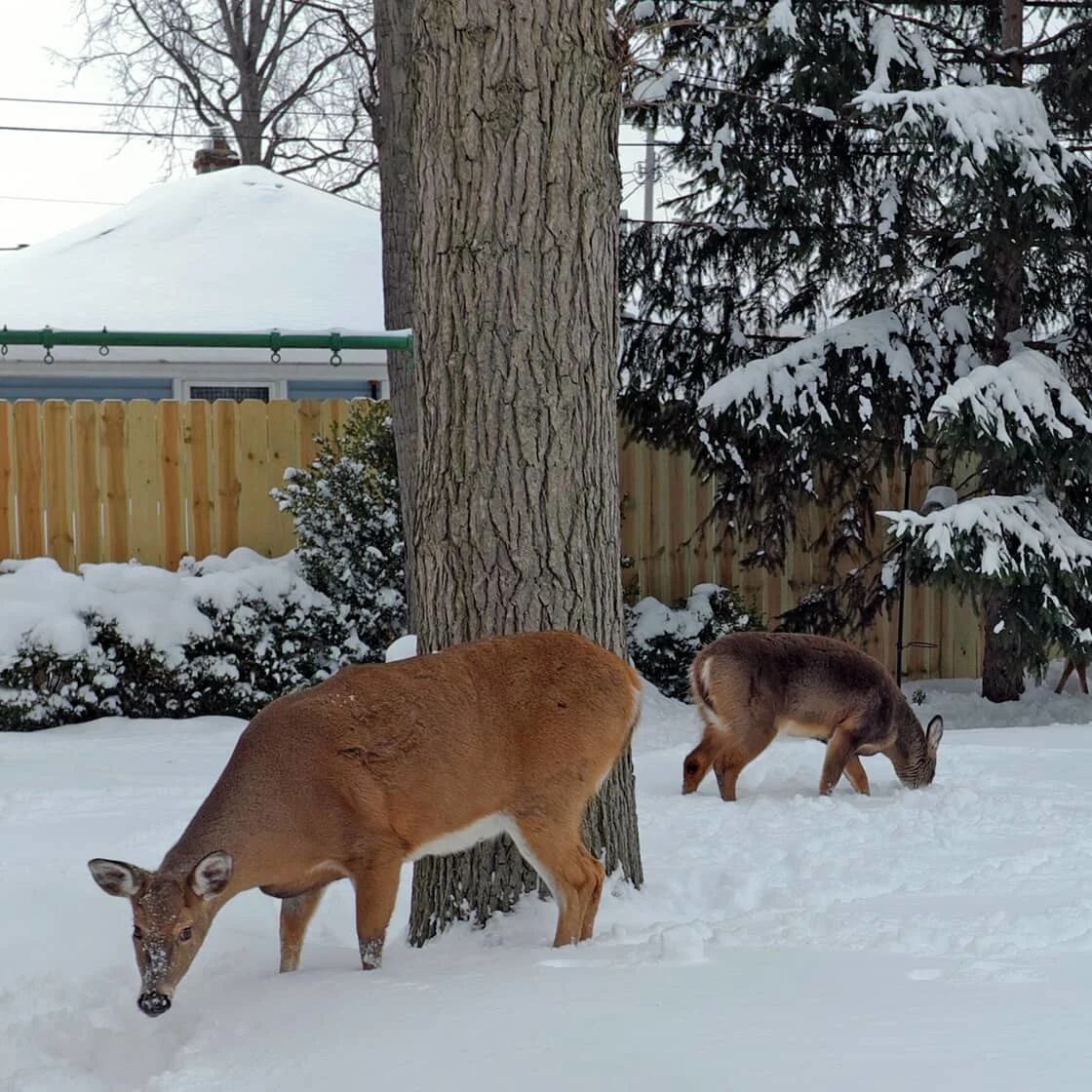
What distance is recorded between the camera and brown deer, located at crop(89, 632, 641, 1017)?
4.43 m

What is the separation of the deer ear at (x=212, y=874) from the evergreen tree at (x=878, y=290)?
6.78 meters

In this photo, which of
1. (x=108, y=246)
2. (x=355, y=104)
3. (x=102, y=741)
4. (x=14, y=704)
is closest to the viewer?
(x=102, y=741)

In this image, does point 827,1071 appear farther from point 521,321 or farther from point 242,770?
point 521,321

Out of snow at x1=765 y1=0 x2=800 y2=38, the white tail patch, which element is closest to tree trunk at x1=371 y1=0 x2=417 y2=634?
snow at x1=765 y1=0 x2=800 y2=38

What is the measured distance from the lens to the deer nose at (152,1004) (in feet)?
13.3

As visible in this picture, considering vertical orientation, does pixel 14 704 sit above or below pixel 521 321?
below

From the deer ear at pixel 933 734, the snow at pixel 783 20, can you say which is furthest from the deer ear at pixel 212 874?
the snow at pixel 783 20

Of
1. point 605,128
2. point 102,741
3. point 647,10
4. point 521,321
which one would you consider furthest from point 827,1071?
point 647,10

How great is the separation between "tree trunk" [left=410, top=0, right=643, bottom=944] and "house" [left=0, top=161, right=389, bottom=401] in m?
10.6

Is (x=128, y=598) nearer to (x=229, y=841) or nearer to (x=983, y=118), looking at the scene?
(x=229, y=841)

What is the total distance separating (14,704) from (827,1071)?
27.6 feet

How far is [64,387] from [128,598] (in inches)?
266

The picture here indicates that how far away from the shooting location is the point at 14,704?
10242 millimetres

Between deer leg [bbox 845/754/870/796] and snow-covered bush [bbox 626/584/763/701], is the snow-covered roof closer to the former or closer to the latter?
snow-covered bush [bbox 626/584/763/701]
